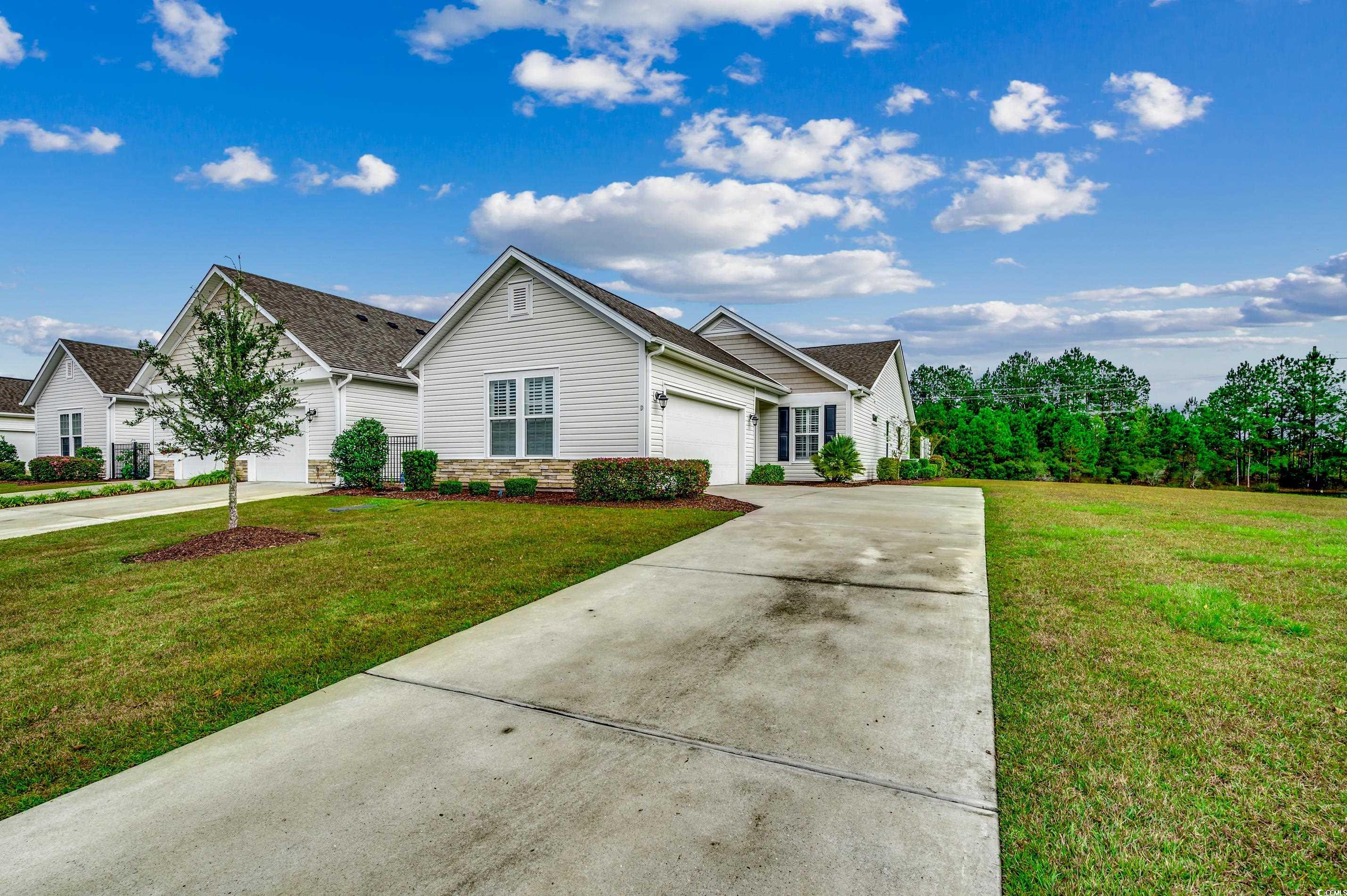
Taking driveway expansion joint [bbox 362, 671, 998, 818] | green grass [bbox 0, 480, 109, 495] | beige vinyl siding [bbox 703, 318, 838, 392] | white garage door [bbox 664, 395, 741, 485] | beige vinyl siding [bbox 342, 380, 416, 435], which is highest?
beige vinyl siding [bbox 703, 318, 838, 392]

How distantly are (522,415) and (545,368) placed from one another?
1.34 m

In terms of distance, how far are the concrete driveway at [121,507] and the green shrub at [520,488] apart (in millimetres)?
5670

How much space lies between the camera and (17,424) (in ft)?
93.3

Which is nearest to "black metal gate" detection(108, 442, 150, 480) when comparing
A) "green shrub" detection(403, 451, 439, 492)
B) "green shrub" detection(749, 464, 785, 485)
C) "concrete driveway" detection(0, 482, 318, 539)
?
"concrete driveway" detection(0, 482, 318, 539)

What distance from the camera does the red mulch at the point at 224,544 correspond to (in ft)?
23.6

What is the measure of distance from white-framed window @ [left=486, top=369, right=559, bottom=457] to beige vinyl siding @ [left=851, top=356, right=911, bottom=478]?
35.0ft

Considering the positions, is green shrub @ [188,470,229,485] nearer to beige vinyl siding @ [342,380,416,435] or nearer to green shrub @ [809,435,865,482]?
beige vinyl siding @ [342,380,416,435]

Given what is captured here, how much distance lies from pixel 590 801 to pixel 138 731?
249 cm

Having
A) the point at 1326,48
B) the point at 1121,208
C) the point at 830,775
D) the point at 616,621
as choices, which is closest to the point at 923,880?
the point at 830,775

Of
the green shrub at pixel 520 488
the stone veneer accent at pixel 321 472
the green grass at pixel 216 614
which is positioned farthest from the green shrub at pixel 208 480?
the green shrub at pixel 520 488

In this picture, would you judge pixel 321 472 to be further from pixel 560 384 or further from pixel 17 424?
pixel 17 424

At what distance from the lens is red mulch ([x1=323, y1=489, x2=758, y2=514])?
36.7 ft

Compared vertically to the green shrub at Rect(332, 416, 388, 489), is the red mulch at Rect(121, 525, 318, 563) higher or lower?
lower

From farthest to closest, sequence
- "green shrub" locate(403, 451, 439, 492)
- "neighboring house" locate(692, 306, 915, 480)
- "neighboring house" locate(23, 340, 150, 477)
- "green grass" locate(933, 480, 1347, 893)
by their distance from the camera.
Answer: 1. "neighboring house" locate(23, 340, 150, 477)
2. "neighboring house" locate(692, 306, 915, 480)
3. "green shrub" locate(403, 451, 439, 492)
4. "green grass" locate(933, 480, 1347, 893)
